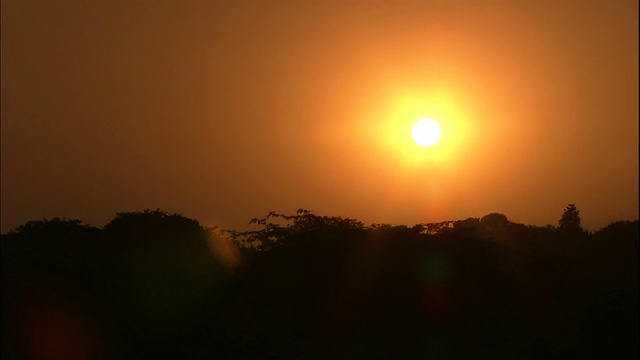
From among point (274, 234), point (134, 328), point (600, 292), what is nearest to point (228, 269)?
point (274, 234)

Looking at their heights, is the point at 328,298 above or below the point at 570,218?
below

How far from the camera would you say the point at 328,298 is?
Answer: 26984mm

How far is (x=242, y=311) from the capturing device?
86.5 ft

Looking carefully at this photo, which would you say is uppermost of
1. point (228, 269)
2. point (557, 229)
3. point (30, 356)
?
point (557, 229)

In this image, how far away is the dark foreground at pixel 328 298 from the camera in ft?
80.8

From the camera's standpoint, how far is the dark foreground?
969 inches

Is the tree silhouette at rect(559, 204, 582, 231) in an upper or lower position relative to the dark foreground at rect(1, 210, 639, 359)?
upper

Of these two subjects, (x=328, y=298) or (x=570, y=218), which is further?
(x=570, y=218)

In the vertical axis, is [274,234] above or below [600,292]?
above

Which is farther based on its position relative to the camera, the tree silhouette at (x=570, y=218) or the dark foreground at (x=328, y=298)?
the tree silhouette at (x=570, y=218)

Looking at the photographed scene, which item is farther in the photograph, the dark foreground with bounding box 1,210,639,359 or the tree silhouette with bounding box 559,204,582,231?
the tree silhouette with bounding box 559,204,582,231

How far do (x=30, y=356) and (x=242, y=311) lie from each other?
19.6ft

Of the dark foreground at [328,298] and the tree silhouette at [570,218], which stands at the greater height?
the tree silhouette at [570,218]

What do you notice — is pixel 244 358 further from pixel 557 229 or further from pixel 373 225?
pixel 557 229
